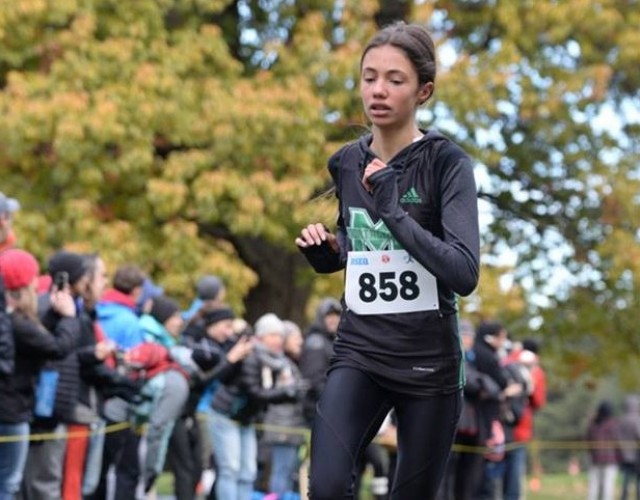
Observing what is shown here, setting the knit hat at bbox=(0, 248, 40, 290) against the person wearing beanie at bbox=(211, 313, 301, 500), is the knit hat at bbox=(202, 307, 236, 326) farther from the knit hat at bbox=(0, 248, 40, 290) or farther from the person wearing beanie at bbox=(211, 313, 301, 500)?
the knit hat at bbox=(0, 248, 40, 290)

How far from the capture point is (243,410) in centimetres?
1202

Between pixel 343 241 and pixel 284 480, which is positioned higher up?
pixel 343 241

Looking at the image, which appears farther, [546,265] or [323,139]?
[546,265]

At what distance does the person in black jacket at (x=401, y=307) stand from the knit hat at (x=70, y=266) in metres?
4.49

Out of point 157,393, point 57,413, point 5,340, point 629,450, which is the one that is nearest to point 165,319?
point 157,393

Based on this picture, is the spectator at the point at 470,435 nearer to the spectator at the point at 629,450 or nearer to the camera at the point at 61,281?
the camera at the point at 61,281

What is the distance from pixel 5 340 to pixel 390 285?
10.7 feet

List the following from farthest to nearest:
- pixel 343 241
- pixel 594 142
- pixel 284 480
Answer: pixel 594 142, pixel 284 480, pixel 343 241

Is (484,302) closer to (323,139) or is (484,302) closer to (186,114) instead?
(323,139)

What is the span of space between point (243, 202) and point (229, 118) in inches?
41.0

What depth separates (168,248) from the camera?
1838 cm

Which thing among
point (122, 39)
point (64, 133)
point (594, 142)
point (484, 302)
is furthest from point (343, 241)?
point (594, 142)

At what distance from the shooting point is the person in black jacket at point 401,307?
5.46 meters

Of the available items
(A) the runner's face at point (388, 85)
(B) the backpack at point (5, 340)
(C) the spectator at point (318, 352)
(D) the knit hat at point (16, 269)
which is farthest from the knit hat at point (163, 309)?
Answer: (A) the runner's face at point (388, 85)
